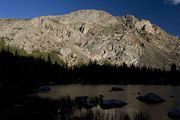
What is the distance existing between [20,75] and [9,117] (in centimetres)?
8422

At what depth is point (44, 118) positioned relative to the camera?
163 feet

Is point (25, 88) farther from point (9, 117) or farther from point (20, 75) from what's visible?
point (9, 117)

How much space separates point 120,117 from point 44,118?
1444 centimetres

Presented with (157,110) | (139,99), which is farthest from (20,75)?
(157,110)

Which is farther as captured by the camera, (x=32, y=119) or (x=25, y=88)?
(x=25, y=88)

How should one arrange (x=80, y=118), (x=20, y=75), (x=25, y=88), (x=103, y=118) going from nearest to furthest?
(x=80, y=118) < (x=103, y=118) < (x=25, y=88) < (x=20, y=75)

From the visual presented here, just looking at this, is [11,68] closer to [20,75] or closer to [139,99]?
[20,75]

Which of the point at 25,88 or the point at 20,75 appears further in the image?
the point at 20,75

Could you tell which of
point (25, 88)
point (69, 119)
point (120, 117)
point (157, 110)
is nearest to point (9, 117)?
point (69, 119)

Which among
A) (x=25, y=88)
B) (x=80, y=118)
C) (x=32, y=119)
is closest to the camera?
(x=32, y=119)

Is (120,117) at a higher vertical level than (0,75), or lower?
lower

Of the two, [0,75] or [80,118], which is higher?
[0,75]

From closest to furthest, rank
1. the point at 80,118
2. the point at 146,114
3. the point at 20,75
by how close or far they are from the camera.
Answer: the point at 80,118
the point at 146,114
the point at 20,75

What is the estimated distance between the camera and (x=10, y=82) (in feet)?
379
